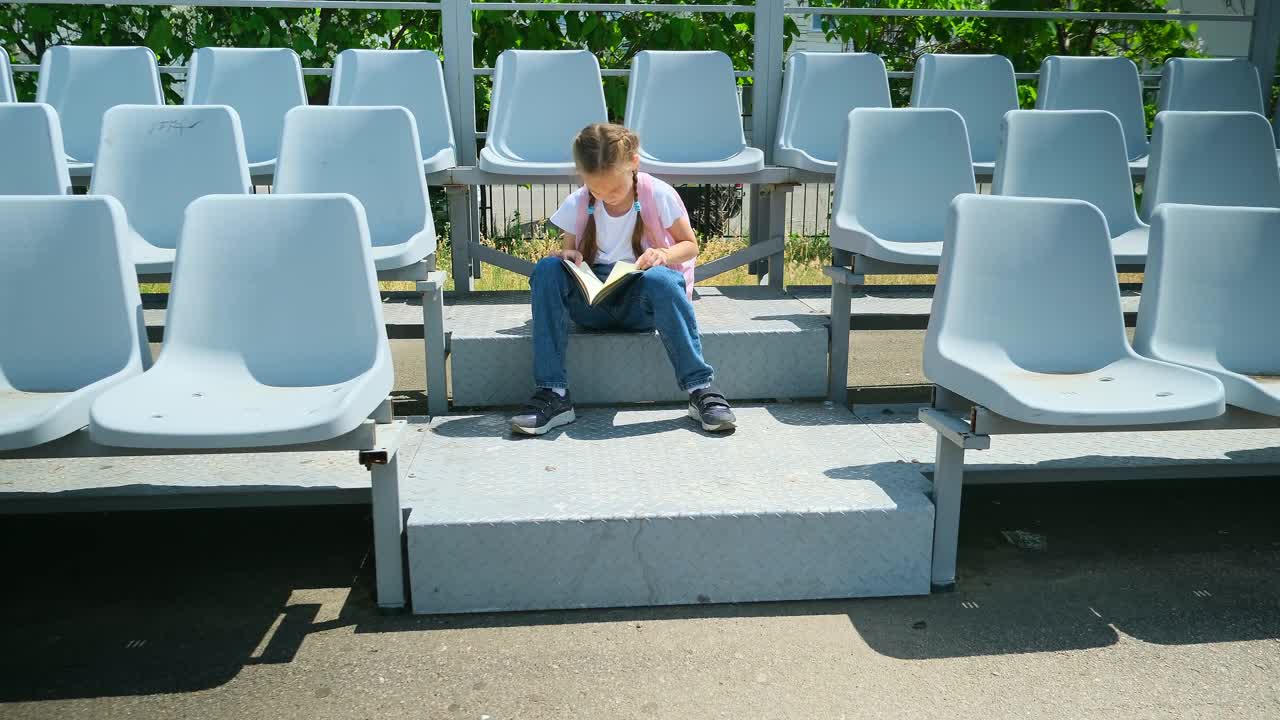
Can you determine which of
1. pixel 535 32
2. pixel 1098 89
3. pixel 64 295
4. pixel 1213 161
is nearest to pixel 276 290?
pixel 64 295

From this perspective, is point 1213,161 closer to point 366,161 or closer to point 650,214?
point 650,214

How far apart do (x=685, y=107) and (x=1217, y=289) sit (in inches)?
105

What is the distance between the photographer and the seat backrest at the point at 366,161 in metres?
3.44

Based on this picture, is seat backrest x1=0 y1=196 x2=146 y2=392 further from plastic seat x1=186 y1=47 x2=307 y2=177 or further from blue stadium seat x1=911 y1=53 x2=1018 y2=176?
blue stadium seat x1=911 y1=53 x2=1018 y2=176

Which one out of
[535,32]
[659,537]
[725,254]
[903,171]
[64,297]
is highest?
[535,32]

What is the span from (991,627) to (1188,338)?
1035mm

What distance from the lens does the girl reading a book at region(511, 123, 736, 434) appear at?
9.69 feet

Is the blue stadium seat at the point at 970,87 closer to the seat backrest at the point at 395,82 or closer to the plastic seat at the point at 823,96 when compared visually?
the plastic seat at the point at 823,96

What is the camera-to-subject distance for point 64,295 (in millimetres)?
2357

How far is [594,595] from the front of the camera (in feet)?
7.50

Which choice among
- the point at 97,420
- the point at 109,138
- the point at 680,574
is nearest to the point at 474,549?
the point at 680,574

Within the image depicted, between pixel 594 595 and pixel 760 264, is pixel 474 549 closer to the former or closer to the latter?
pixel 594 595

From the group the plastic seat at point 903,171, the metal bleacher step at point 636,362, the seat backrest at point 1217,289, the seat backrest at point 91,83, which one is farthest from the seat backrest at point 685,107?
the seat backrest at point 1217,289

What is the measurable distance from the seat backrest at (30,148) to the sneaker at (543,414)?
74.7 inches
